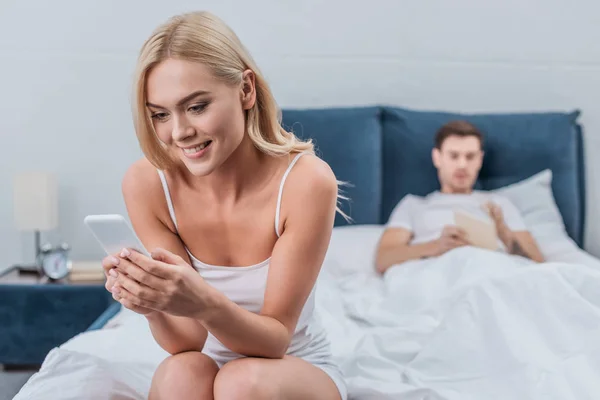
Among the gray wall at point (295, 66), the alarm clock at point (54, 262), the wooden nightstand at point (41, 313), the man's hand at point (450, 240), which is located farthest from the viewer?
the gray wall at point (295, 66)

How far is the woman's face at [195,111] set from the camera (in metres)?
1.27

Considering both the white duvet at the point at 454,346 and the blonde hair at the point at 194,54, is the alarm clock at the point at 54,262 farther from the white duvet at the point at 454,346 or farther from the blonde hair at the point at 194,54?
the blonde hair at the point at 194,54

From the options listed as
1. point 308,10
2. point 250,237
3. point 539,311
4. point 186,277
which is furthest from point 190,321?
point 308,10

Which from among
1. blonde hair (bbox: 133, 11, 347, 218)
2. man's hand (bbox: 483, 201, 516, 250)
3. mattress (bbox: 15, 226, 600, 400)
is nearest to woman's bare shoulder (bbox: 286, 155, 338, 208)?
blonde hair (bbox: 133, 11, 347, 218)

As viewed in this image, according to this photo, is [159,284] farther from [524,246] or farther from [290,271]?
Answer: [524,246]

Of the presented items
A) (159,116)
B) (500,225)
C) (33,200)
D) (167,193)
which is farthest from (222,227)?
(33,200)

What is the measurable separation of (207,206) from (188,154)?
0.21m

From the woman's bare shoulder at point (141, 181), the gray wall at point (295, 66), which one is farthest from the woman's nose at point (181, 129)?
the gray wall at point (295, 66)

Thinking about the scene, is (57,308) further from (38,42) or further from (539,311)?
(539,311)

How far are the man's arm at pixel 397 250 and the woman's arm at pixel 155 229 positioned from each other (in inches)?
45.9

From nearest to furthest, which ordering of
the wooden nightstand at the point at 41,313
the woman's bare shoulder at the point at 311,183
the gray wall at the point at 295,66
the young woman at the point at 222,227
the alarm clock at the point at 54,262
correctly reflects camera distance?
the young woman at the point at 222,227 < the woman's bare shoulder at the point at 311,183 < the wooden nightstand at the point at 41,313 < the alarm clock at the point at 54,262 < the gray wall at the point at 295,66

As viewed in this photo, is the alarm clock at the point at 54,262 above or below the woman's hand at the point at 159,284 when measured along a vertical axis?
below

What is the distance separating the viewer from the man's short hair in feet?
9.00

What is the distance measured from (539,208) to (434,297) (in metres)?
0.89
